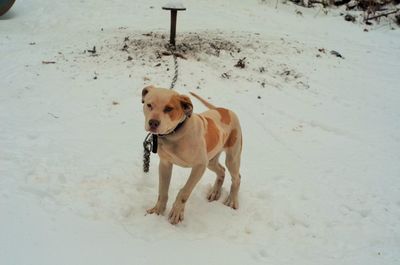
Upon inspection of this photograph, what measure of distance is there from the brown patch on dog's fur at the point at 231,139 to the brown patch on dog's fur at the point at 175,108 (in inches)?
36.7

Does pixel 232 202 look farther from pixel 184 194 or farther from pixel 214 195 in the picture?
pixel 184 194

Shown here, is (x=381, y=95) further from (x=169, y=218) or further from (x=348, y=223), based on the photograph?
(x=169, y=218)

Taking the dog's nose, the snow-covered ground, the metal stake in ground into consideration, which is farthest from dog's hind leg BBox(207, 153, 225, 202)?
the metal stake in ground

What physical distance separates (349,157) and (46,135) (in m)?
4.06

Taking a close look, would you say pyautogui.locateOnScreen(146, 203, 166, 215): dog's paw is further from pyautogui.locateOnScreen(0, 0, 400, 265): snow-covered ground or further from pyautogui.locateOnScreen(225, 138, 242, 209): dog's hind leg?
pyautogui.locateOnScreen(225, 138, 242, 209): dog's hind leg

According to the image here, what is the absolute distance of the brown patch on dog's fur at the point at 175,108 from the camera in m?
2.79

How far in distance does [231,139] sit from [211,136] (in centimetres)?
43

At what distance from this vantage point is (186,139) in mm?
3033

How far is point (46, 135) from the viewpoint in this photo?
482 centimetres

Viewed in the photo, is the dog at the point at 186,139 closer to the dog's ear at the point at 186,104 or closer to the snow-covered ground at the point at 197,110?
the dog's ear at the point at 186,104

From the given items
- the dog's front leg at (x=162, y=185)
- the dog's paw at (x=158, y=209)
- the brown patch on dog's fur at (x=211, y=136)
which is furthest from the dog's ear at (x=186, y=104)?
the dog's paw at (x=158, y=209)

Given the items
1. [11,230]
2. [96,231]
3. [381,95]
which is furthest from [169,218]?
[381,95]

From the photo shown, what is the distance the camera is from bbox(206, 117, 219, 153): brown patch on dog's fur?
10.8 feet

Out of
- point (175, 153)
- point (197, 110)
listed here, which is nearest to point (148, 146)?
point (175, 153)
